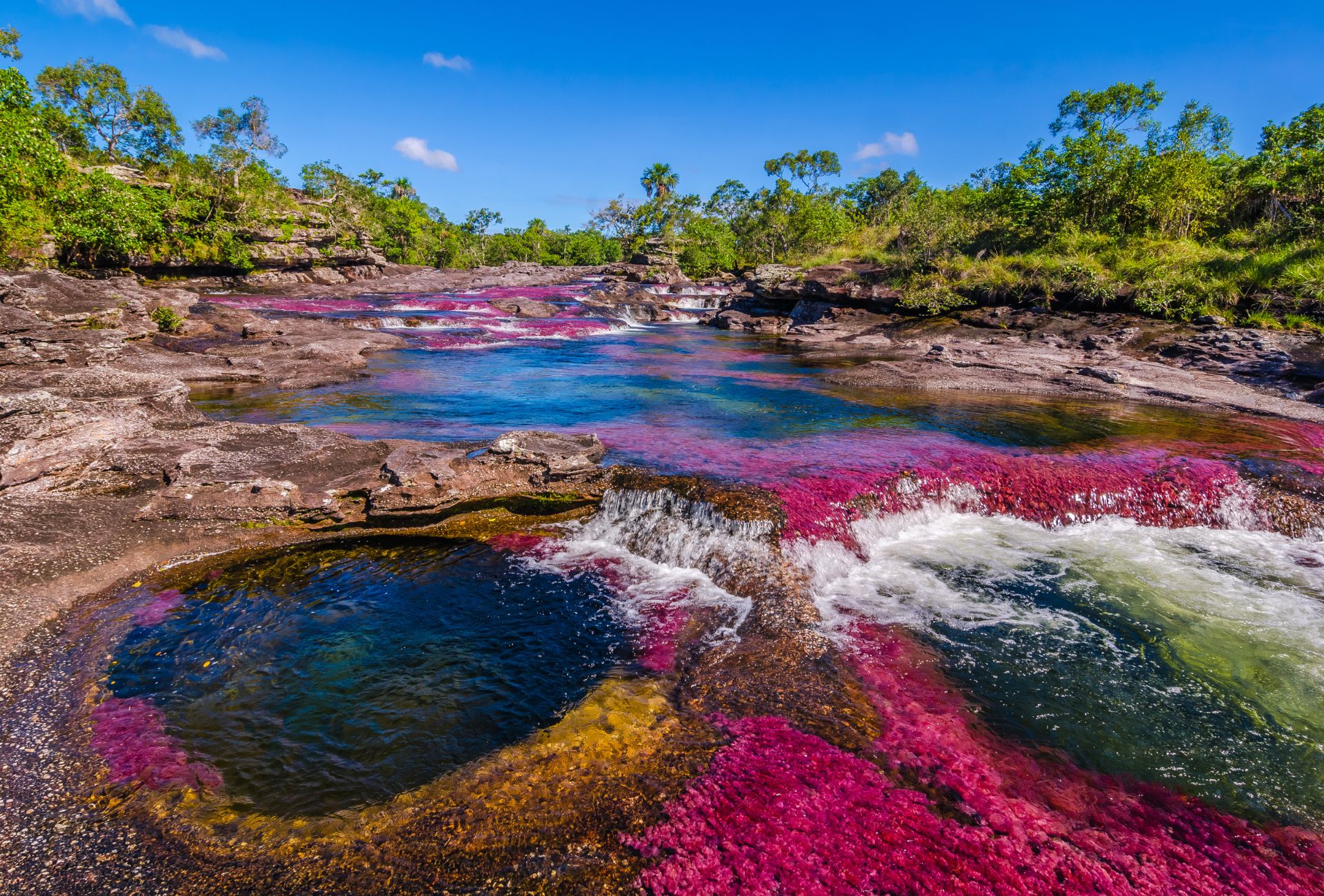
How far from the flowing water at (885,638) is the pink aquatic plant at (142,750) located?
0.08ft

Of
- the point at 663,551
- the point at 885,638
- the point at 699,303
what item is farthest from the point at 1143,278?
the point at 699,303

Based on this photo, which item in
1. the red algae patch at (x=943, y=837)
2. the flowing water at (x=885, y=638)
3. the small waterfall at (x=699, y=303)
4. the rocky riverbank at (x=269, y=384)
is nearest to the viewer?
the red algae patch at (x=943, y=837)

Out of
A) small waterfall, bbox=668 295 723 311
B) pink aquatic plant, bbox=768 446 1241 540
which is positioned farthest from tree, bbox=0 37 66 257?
small waterfall, bbox=668 295 723 311

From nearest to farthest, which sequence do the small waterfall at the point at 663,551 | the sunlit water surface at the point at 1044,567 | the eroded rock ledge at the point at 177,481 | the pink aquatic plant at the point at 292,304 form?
the sunlit water surface at the point at 1044,567 < the eroded rock ledge at the point at 177,481 < the small waterfall at the point at 663,551 < the pink aquatic plant at the point at 292,304

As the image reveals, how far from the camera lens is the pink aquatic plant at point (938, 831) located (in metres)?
3.54

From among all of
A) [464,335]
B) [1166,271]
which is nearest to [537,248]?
[464,335]

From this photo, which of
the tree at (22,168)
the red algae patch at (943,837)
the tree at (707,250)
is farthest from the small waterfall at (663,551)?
the tree at (707,250)

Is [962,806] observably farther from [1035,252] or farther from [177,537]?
[1035,252]

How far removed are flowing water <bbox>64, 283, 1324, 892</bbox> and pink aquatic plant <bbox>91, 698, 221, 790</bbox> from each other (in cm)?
2

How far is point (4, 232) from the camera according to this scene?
2048cm

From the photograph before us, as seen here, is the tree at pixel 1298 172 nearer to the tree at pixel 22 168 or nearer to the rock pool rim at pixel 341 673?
the rock pool rim at pixel 341 673

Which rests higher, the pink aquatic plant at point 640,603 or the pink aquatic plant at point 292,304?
the pink aquatic plant at point 292,304

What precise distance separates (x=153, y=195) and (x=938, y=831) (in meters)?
51.9

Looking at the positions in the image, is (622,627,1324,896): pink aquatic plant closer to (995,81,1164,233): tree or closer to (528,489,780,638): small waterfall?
(528,489,780,638): small waterfall
